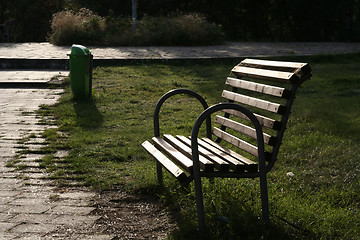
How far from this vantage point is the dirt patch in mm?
3744

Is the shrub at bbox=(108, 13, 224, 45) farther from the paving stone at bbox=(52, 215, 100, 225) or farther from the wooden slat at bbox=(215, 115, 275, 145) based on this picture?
the paving stone at bbox=(52, 215, 100, 225)

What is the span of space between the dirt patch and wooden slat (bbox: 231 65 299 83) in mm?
1360

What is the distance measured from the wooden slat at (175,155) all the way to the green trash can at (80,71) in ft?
16.5

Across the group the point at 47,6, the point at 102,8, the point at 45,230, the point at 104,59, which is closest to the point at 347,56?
the point at 104,59

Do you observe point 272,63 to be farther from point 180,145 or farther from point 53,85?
point 53,85

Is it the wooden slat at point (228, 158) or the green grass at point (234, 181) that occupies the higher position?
the wooden slat at point (228, 158)

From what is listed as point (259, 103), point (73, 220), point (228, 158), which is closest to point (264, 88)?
point (259, 103)

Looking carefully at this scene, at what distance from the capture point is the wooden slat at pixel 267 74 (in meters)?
3.76

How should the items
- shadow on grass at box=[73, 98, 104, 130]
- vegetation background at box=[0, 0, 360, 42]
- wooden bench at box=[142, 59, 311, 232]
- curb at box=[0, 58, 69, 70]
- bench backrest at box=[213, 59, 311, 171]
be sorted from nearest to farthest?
wooden bench at box=[142, 59, 311, 232]
bench backrest at box=[213, 59, 311, 171]
shadow on grass at box=[73, 98, 104, 130]
curb at box=[0, 58, 69, 70]
vegetation background at box=[0, 0, 360, 42]

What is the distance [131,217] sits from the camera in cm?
407

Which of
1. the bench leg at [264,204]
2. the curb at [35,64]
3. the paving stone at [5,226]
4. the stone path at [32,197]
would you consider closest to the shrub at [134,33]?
the curb at [35,64]

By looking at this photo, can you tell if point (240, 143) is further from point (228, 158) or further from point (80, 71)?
point (80, 71)

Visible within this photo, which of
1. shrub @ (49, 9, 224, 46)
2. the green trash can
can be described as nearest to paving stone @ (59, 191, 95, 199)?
the green trash can

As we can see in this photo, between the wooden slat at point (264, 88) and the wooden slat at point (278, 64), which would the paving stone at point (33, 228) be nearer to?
the wooden slat at point (264, 88)
